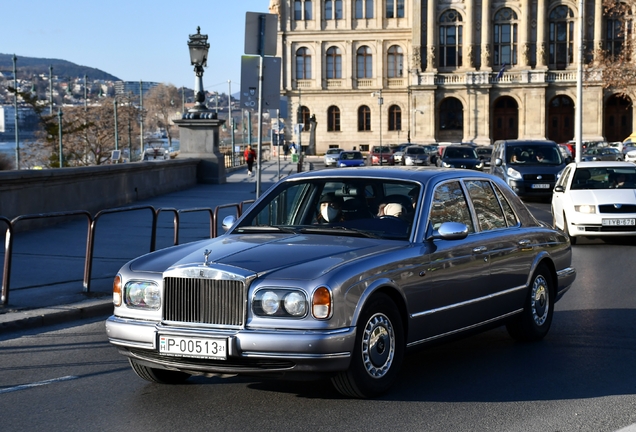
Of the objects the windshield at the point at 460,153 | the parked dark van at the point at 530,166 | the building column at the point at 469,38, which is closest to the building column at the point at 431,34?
the building column at the point at 469,38

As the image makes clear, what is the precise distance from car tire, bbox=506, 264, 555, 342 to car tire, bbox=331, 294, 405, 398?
6.82 feet

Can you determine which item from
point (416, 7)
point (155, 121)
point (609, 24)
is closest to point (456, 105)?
point (416, 7)

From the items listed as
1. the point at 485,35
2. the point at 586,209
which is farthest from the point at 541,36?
the point at 586,209

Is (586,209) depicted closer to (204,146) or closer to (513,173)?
(513,173)

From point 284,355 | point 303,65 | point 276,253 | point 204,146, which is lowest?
point 284,355

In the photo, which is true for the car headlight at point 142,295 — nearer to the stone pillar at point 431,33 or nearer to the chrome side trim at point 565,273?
the chrome side trim at point 565,273

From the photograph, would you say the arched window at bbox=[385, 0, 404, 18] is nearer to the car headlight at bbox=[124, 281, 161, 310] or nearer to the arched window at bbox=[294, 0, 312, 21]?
the arched window at bbox=[294, 0, 312, 21]

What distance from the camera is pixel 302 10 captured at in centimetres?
10050

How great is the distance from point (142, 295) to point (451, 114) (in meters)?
90.2

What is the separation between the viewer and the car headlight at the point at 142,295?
20.7 ft

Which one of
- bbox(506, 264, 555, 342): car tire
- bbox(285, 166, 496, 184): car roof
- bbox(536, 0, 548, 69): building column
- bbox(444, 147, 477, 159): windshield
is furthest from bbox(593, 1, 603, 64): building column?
bbox(285, 166, 496, 184): car roof

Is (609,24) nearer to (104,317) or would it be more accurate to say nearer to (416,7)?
(416,7)

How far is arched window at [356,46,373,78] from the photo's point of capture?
10094cm

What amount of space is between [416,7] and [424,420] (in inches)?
3607
